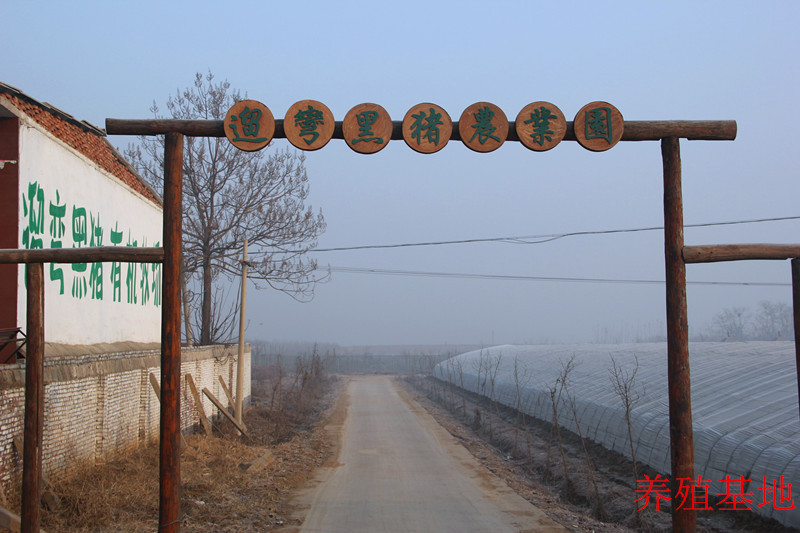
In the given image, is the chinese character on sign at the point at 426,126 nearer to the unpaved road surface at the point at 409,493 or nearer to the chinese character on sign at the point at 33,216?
the unpaved road surface at the point at 409,493

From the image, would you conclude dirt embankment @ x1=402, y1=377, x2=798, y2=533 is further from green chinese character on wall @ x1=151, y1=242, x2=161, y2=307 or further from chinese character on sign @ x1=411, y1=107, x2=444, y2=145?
green chinese character on wall @ x1=151, y1=242, x2=161, y2=307

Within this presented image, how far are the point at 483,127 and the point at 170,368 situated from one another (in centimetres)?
391

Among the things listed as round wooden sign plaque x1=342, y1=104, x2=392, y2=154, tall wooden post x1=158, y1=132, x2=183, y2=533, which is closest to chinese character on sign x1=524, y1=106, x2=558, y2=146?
round wooden sign plaque x1=342, y1=104, x2=392, y2=154

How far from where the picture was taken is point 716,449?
32.7ft

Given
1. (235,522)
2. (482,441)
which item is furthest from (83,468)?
(482,441)

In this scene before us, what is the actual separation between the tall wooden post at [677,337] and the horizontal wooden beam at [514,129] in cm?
15

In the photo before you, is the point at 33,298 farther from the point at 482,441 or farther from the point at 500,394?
the point at 500,394

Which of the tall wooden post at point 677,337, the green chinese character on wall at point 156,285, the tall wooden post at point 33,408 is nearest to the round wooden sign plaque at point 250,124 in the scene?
the tall wooden post at point 33,408

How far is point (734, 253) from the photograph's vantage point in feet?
19.7

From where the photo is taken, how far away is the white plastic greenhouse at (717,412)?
9.05 m

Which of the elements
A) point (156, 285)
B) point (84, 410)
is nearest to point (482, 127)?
point (84, 410)

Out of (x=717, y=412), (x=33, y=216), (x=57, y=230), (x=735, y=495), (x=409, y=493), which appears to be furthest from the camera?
(x=717, y=412)

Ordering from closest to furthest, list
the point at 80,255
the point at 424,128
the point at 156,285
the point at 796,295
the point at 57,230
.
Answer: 1. the point at 80,255
2. the point at 796,295
3. the point at 424,128
4. the point at 57,230
5. the point at 156,285

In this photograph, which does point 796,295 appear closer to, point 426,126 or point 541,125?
point 541,125
